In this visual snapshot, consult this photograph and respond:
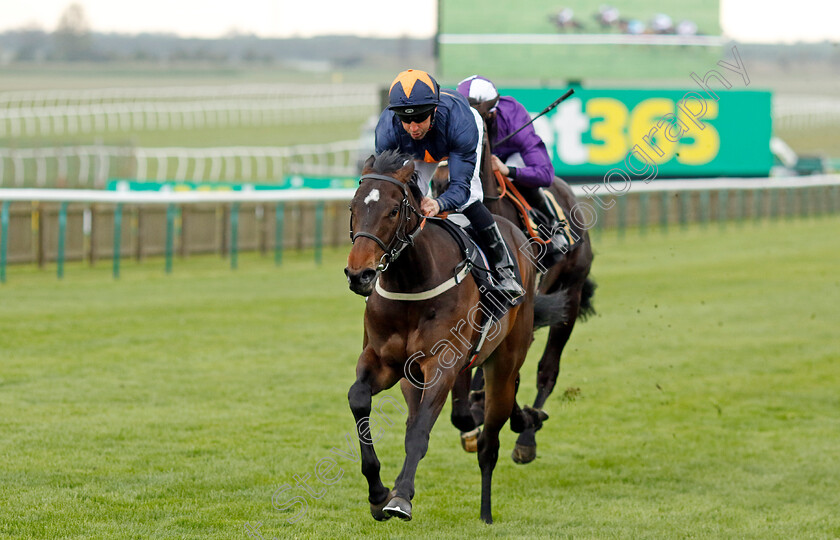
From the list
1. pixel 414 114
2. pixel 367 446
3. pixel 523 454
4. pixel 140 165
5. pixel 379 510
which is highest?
pixel 414 114

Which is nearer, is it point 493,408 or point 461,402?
point 493,408

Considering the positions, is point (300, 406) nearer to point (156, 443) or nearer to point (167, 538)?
point (156, 443)

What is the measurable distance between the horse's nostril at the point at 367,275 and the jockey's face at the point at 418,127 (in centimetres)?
96

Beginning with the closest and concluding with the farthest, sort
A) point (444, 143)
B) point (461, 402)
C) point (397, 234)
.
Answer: point (397, 234) < point (444, 143) < point (461, 402)

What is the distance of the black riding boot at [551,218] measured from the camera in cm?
698

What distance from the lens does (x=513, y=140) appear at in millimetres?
6734

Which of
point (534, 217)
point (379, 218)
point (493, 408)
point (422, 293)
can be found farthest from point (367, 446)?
point (534, 217)

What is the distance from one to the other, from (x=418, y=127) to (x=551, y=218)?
221 centimetres

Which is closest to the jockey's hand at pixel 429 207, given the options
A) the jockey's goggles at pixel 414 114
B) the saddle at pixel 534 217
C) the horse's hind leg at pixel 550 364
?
the jockey's goggles at pixel 414 114

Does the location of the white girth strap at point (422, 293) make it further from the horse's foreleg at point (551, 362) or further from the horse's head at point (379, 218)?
the horse's foreleg at point (551, 362)

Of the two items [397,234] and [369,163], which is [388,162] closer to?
[369,163]

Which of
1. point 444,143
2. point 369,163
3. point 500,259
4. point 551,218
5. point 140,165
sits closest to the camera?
point 369,163

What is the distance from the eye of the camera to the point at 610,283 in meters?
15.7

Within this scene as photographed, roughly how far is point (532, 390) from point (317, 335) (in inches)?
114
